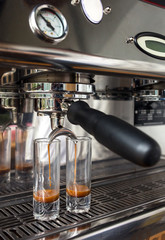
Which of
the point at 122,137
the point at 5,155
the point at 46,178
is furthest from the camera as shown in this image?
the point at 5,155

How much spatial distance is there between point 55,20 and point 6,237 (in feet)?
1.19

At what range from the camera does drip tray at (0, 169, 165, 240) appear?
50cm

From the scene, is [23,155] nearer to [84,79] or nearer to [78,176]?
[78,176]

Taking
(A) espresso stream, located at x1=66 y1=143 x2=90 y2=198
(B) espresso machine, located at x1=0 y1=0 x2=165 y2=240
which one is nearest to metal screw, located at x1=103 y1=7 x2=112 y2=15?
(B) espresso machine, located at x1=0 y1=0 x2=165 y2=240

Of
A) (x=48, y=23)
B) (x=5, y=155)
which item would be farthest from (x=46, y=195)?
(x=48, y=23)

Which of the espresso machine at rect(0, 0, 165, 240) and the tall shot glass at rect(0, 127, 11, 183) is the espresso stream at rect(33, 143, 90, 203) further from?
the tall shot glass at rect(0, 127, 11, 183)

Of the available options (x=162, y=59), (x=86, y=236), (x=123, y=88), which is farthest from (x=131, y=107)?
(x=86, y=236)

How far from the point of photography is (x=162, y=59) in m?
0.54

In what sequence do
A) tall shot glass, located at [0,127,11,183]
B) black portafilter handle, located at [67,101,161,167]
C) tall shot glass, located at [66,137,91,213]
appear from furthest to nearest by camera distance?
tall shot glass, located at [0,127,11,183] < tall shot glass, located at [66,137,91,213] < black portafilter handle, located at [67,101,161,167]

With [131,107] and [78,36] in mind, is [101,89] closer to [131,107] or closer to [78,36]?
[131,107]

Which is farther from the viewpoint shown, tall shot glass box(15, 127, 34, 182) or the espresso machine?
tall shot glass box(15, 127, 34, 182)

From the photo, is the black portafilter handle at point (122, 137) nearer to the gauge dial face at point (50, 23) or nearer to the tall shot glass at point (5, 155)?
the gauge dial face at point (50, 23)

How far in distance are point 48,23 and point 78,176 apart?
332 mm

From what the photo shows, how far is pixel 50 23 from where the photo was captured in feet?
1.35
